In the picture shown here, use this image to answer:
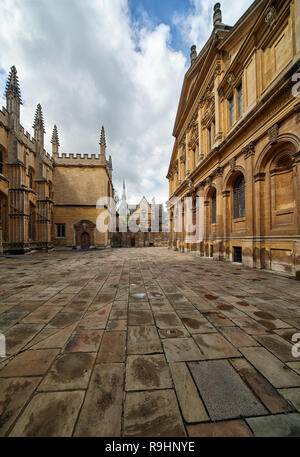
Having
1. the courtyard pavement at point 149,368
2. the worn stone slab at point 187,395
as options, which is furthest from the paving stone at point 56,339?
the worn stone slab at point 187,395

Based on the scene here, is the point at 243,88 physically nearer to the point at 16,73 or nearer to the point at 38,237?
the point at 16,73

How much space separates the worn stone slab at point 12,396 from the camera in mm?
1392

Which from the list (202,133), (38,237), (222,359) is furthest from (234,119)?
(38,237)

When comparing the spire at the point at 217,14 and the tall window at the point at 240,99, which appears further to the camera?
the spire at the point at 217,14

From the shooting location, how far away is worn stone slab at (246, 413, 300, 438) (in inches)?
52.7

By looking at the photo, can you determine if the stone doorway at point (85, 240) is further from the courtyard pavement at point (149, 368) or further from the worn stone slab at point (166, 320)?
the worn stone slab at point (166, 320)

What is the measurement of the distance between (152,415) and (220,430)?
1.77 ft

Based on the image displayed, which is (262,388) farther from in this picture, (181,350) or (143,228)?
(143,228)

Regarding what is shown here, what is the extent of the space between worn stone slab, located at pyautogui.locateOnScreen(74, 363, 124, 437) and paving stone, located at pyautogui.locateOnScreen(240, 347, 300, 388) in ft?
5.27

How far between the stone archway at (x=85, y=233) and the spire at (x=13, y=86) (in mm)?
14128

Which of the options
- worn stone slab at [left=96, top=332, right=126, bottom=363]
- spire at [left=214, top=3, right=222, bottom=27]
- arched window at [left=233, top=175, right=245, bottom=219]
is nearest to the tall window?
arched window at [left=233, top=175, right=245, bottom=219]

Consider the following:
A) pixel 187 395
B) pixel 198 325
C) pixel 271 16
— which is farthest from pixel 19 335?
pixel 271 16

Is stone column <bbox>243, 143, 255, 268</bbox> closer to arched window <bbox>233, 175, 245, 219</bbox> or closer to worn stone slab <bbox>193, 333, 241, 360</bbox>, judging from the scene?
arched window <bbox>233, 175, 245, 219</bbox>
